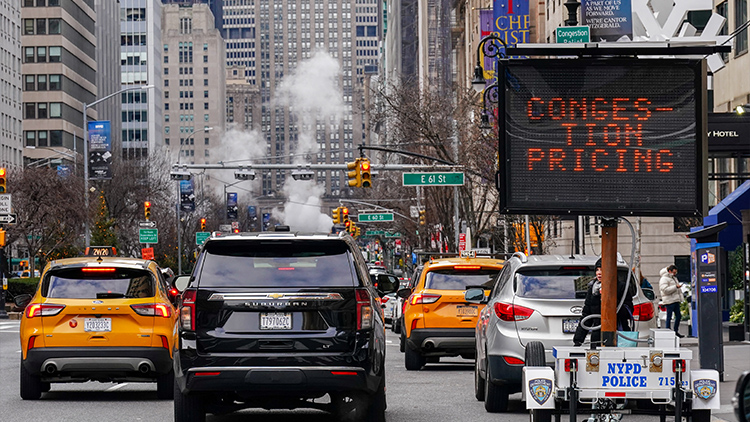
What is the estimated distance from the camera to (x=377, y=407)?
465 inches

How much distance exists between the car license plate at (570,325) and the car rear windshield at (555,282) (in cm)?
26

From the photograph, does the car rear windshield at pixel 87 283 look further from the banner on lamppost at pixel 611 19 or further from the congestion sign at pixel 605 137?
the banner on lamppost at pixel 611 19

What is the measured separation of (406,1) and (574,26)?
469 feet

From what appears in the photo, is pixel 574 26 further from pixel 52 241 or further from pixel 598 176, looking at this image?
pixel 52 241

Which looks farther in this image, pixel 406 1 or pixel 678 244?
pixel 406 1

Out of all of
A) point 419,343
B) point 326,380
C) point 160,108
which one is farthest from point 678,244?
point 160,108

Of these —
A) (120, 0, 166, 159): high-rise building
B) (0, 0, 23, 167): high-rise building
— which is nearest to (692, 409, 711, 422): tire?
(0, 0, 23, 167): high-rise building

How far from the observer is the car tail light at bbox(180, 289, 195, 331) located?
11.2m

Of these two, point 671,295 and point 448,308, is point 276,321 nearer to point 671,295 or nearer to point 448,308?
point 448,308

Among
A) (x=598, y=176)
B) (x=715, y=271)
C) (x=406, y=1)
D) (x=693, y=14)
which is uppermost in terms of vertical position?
(x=406, y=1)

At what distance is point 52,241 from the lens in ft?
227

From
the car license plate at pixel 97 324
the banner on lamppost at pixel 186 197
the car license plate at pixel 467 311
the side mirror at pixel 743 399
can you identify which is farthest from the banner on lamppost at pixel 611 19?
the banner on lamppost at pixel 186 197

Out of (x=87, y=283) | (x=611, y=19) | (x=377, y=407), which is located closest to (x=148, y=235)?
(x=611, y=19)

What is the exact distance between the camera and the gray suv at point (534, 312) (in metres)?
13.4
